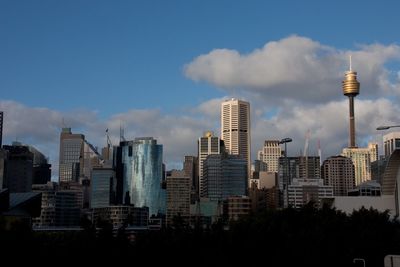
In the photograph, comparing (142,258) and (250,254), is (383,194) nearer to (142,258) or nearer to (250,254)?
(250,254)

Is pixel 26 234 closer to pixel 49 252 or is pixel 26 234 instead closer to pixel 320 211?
pixel 49 252

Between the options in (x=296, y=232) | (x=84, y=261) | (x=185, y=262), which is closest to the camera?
(x=84, y=261)

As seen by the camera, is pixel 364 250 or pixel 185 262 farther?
pixel 364 250

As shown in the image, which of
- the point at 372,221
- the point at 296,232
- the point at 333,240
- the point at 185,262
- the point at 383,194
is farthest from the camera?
the point at 383,194

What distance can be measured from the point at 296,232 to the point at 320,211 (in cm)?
1282

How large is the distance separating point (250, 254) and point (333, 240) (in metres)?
9.17

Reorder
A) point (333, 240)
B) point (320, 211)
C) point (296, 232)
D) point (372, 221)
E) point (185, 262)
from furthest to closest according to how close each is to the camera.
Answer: point (320, 211) < point (372, 221) < point (296, 232) < point (333, 240) < point (185, 262)

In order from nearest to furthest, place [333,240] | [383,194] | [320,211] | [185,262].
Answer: [185,262]
[333,240]
[320,211]
[383,194]

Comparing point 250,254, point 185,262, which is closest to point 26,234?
point 185,262

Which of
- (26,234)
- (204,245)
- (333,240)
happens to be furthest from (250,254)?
(26,234)

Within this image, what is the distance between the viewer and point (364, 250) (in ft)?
192

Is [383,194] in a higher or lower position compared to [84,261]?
higher

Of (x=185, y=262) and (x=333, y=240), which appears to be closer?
(x=185, y=262)

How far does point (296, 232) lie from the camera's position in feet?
211
